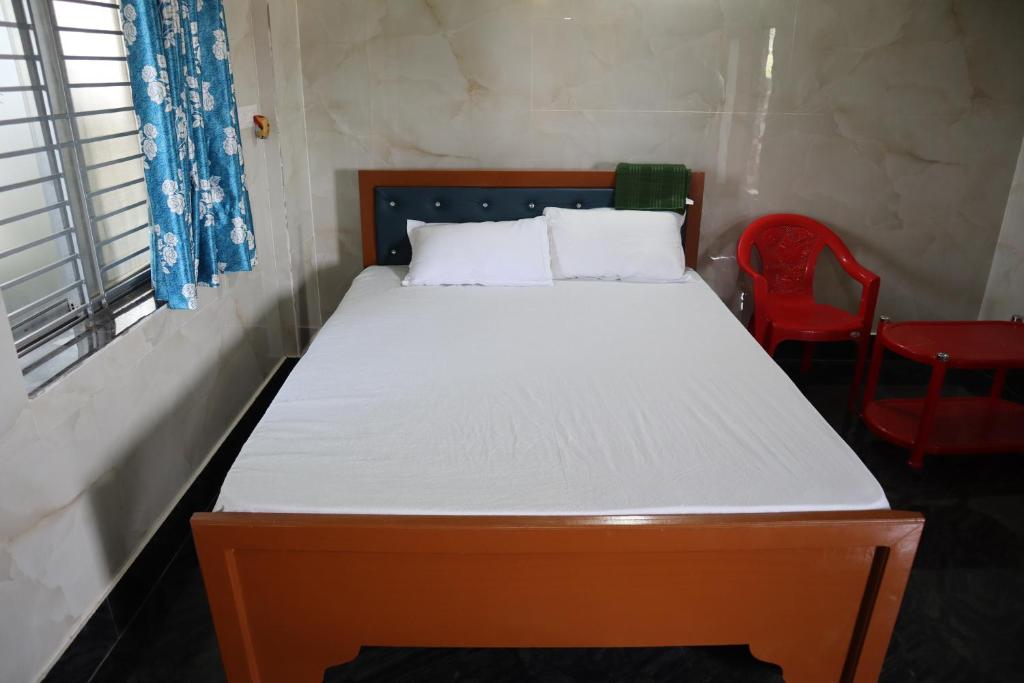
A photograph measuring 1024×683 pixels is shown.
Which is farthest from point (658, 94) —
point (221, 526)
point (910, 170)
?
point (221, 526)

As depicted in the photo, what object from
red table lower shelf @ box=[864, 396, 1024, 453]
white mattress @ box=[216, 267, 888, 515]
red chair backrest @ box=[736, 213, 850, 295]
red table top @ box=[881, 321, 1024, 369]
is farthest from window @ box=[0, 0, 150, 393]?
red table lower shelf @ box=[864, 396, 1024, 453]

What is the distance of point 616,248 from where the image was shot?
3.19 meters

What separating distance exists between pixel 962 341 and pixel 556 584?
6.72 ft

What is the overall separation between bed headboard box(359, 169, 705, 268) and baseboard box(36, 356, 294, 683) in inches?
47.2

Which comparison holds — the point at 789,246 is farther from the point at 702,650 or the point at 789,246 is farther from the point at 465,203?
the point at 702,650

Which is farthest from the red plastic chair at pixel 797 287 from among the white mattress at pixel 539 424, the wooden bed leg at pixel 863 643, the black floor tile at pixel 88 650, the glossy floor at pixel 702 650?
the black floor tile at pixel 88 650

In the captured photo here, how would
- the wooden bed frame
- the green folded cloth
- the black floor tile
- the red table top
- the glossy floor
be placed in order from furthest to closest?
the green folded cloth < the red table top < the glossy floor < the black floor tile < the wooden bed frame

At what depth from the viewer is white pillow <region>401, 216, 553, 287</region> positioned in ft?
10.2

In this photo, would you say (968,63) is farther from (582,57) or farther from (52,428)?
(52,428)

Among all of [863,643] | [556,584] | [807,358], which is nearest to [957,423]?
[807,358]

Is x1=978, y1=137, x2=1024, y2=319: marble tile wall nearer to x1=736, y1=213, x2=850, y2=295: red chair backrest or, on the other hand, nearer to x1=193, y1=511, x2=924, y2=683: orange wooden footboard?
x1=736, y1=213, x2=850, y2=295: red chair backrest

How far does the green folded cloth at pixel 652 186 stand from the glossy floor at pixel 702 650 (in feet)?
5.45

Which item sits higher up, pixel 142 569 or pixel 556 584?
pixel 556 584

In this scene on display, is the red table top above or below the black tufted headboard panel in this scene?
below
